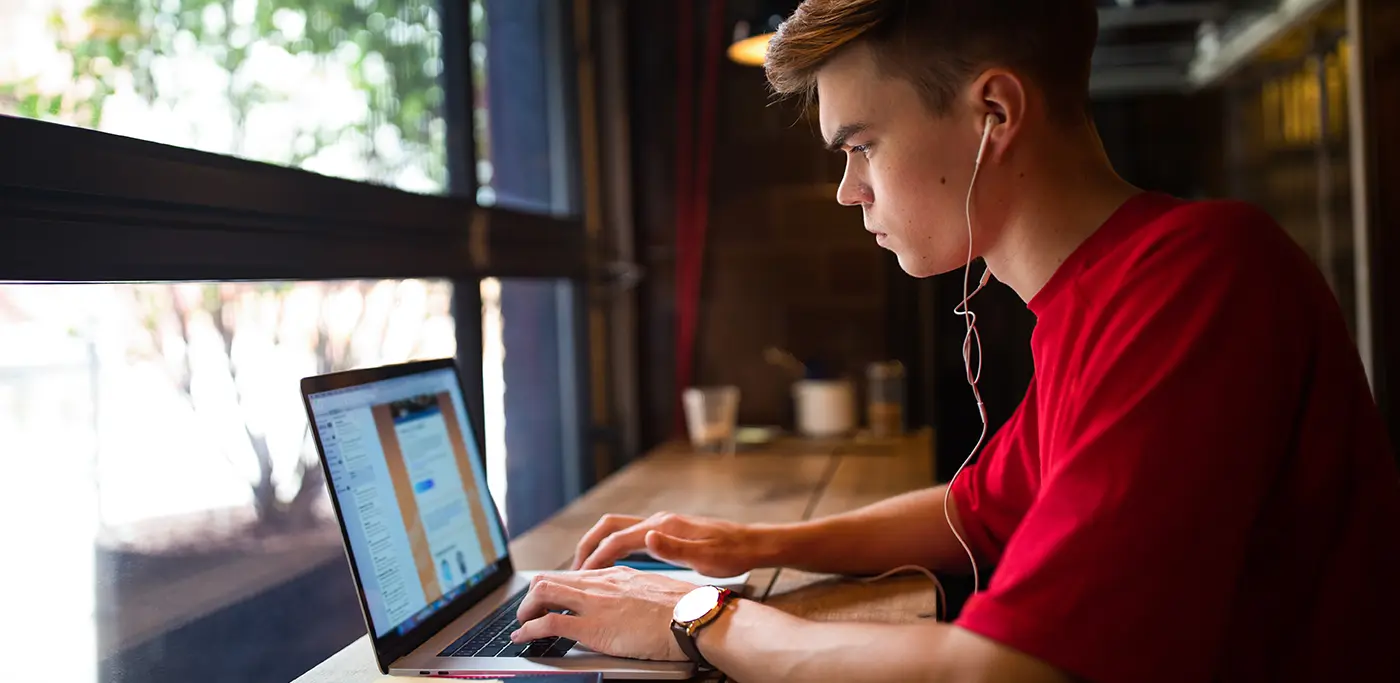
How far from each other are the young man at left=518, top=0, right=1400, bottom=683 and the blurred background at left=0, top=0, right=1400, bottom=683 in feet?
1.09

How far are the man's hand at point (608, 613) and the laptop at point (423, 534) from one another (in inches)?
0.6

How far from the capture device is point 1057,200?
3.29 ft

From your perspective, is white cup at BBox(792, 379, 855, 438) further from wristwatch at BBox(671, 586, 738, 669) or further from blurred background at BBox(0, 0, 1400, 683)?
wristwatch at BBox(671, 586, 738, 669)

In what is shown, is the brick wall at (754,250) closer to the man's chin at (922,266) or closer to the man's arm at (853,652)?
the man's chin at (922,266)

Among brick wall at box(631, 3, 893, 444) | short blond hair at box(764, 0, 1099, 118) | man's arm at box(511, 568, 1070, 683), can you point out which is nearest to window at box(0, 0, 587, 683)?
man's arm at box(511, 568, 1070, 683)

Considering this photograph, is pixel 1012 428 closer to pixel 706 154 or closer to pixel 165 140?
pixel 165 140

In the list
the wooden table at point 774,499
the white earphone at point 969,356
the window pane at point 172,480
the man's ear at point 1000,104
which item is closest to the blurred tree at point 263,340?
the window pane at point 172,480

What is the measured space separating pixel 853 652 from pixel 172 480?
783 mm

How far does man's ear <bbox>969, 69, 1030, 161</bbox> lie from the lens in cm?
96

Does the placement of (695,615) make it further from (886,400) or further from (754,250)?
(754,250)

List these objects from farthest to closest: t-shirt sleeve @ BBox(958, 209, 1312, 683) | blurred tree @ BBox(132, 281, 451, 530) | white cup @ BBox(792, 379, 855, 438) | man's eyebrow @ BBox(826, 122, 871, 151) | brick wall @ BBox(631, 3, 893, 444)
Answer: brick wall @ BBox(631, 3, 893, 444), white cup @ BBox(792, 379, 855, 438), blurred tree @ BBox(132, 281, 451, 530), man's eyebrow @ BBox(826, 122, 871, 151), t-shirt sleeve @ BBox(958, 209, 1312, 683)

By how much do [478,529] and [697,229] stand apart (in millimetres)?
1568

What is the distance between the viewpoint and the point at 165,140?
1220mm

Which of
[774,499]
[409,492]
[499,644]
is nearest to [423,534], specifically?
[409,492]
